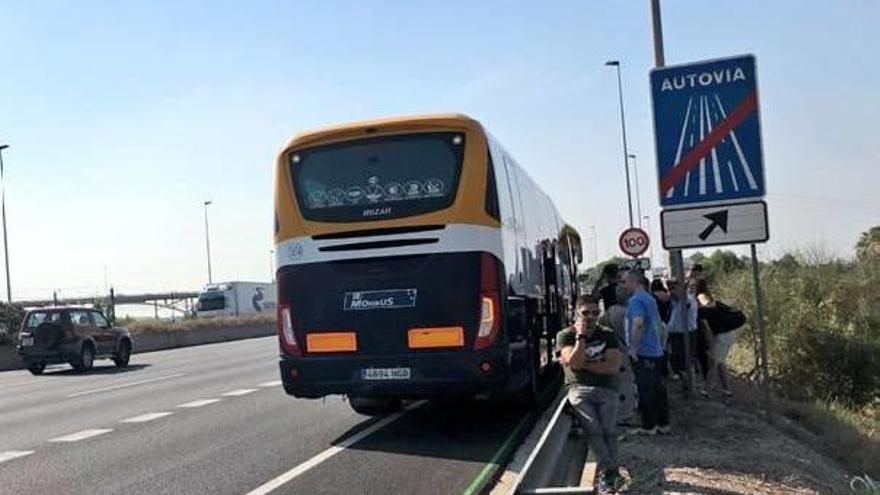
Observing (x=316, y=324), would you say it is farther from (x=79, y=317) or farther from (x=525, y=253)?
(x=79, y=317)

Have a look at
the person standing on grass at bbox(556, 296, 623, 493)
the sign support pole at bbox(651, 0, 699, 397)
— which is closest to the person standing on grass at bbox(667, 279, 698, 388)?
the sign support pole at bbox(651, 0, 699, 397)

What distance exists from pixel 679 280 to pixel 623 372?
153cm

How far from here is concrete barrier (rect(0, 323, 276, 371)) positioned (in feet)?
106

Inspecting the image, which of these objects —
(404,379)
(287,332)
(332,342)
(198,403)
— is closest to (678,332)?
(404,379)

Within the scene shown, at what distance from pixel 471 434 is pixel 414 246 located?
2338 millimetres

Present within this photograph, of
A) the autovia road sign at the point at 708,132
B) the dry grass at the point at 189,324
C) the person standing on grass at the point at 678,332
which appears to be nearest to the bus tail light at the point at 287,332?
the autovia road sign at the point at 708,132

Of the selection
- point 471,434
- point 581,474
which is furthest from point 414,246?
point 581,474

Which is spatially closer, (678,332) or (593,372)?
(593,372)

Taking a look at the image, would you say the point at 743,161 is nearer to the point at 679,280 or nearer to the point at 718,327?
the point at 679,280

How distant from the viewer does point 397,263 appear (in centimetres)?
1013

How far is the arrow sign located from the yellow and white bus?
2104 mm

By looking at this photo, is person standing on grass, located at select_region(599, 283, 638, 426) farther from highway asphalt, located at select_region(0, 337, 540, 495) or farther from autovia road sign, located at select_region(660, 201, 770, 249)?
highway asphalt, located at select_region(0, 337, 540, 495)

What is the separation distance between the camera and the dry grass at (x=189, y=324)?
4228 cm

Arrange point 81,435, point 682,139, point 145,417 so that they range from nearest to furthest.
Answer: point 682,139 < point 81,435 < point 145,417
